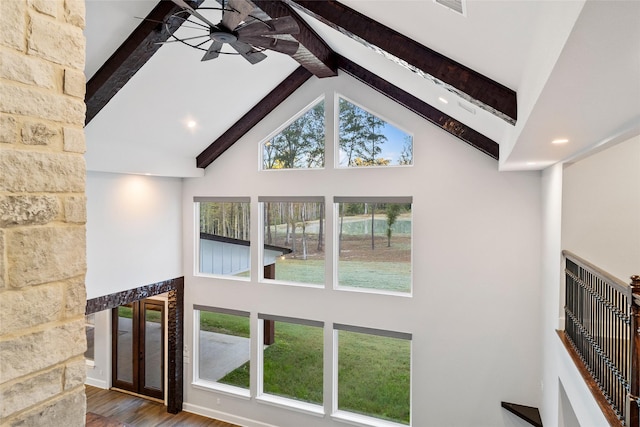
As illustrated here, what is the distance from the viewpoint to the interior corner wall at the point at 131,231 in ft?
18.1

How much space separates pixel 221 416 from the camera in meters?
6.68

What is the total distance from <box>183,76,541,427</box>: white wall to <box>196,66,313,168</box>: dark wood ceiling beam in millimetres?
174

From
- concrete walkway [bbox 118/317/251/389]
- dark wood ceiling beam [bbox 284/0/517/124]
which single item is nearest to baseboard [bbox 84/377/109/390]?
concrete walkway [bbox 118/317/251/389]

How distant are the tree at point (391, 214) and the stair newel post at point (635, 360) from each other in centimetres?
360

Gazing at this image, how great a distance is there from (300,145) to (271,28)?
3381 millimetres

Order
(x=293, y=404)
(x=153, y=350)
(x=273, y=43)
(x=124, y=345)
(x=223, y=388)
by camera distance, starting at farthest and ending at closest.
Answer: (x=124, y=345) → (x=153, y=350) → (x=223, y=388) → (x=293, y=404) → (x=273, y=43)

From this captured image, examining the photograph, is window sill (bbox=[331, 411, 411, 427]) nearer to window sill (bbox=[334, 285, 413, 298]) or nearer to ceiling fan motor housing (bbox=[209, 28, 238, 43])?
window sill (bbox=[334, 285, 413, 298])

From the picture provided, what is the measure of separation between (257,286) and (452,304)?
3.12m

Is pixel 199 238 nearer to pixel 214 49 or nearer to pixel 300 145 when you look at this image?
pixel 300 145

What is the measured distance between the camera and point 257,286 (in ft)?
21.5

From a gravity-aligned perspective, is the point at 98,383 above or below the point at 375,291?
below

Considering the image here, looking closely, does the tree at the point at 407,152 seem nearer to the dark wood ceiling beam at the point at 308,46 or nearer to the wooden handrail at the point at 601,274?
the dark wood ceiling beam at the point at 308,46

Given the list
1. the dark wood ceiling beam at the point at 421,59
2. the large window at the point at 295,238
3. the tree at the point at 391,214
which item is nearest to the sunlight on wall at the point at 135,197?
the large window at the point at 295,238

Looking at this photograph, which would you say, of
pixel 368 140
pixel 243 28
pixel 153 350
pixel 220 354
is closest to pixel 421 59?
pixel 243 28
